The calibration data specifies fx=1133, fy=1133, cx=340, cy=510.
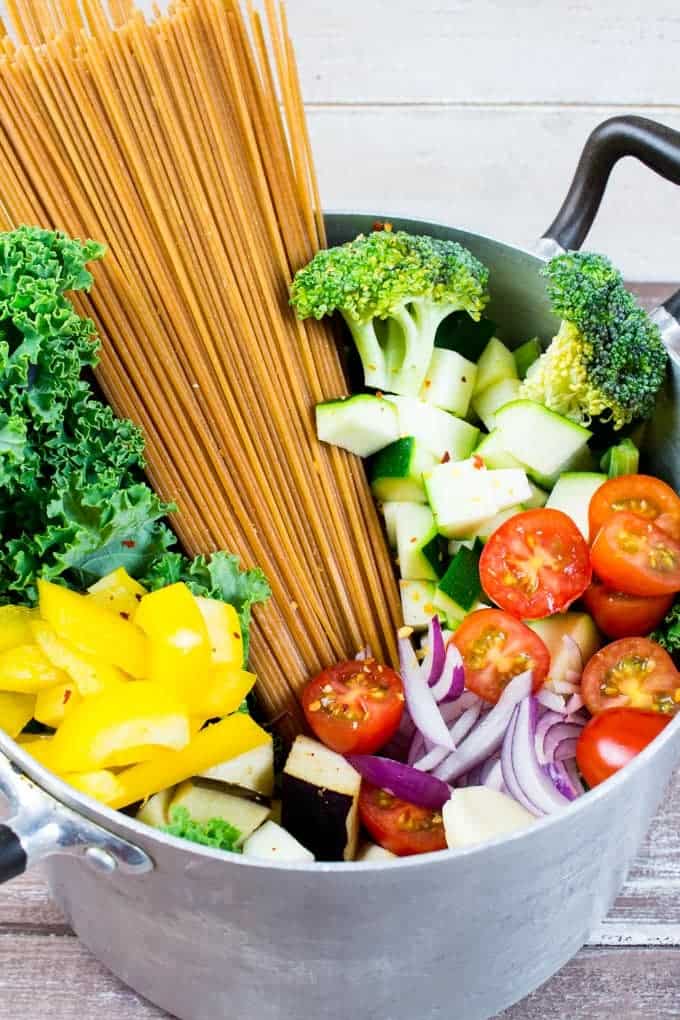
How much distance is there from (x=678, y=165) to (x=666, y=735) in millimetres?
736

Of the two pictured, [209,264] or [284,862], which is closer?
[284,862]

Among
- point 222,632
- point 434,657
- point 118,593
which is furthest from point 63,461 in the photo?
point 434,657

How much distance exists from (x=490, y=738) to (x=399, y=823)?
5.5 inches

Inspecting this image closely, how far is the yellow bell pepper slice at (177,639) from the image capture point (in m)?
1.12

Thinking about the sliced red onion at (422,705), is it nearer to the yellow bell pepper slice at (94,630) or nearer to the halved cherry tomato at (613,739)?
the halved cherry tomato at (613,739)

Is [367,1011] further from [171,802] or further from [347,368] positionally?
[347,368]

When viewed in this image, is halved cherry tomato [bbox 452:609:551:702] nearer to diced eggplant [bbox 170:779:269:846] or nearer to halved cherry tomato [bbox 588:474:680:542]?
halved cherry tomato [bbox 588:474:680:542]

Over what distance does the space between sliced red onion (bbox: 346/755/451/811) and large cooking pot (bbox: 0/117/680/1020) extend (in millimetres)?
155

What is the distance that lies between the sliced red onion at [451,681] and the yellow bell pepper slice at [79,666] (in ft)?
1.21

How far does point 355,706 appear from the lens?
1.27 meters

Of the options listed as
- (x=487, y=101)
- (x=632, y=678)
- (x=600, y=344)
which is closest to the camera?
(x=632, y=678)

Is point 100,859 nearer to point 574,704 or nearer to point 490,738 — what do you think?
point 490,738

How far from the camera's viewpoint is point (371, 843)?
1248mm

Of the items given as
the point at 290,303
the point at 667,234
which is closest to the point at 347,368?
the point at 290,303
